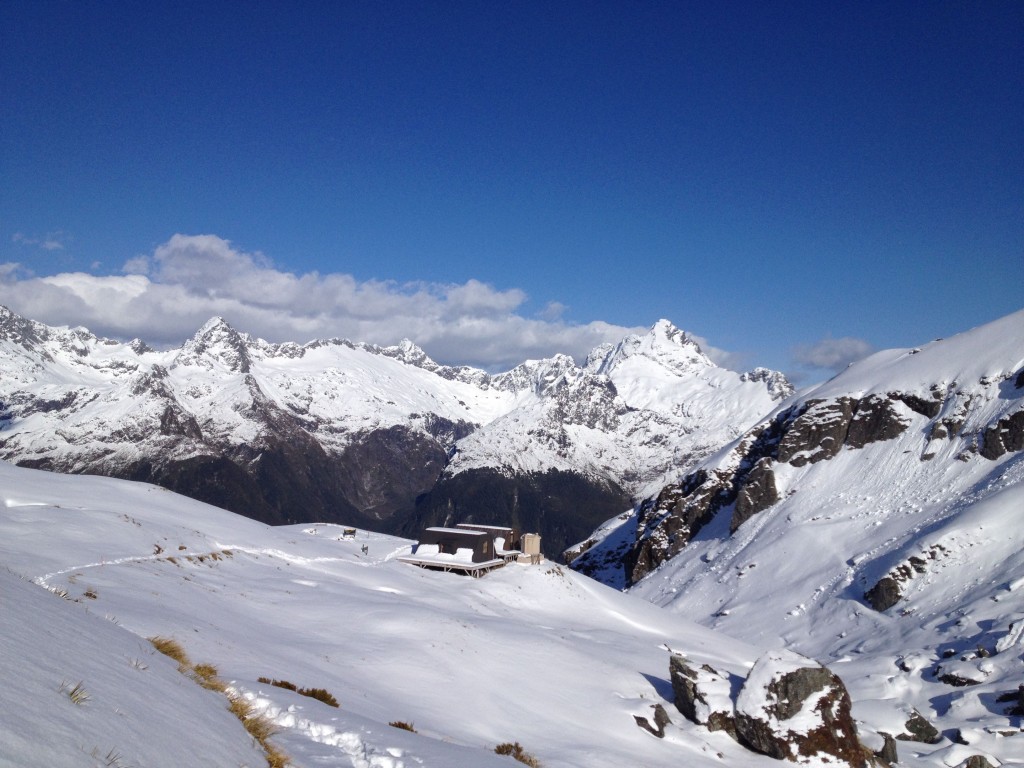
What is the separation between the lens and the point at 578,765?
66.3 ft

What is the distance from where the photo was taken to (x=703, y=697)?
96.6 feet

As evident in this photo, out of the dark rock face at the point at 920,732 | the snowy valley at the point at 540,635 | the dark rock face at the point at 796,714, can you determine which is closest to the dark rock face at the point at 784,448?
the snowy valley at the point at 540,635

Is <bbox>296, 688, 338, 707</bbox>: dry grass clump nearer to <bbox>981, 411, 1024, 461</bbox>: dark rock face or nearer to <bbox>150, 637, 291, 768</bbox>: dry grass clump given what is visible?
<bbox>150, 637, 291, 768</bbox>: dry grass clump

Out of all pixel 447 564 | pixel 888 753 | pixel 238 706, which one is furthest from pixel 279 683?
pixel 447 564

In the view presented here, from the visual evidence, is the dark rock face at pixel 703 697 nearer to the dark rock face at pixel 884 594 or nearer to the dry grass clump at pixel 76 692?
the dry grass clump at pixel 76 692

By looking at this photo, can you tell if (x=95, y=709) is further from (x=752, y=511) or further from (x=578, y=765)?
(x=752, y=511)

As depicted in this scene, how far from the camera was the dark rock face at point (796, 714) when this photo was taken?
2753 cm

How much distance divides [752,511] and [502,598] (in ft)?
209

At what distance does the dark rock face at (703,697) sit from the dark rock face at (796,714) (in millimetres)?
632

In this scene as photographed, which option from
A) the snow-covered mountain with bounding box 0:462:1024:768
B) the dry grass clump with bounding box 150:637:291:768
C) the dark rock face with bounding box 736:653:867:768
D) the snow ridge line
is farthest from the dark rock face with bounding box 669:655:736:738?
the dry grass clump with bounding box 150:637:291:768

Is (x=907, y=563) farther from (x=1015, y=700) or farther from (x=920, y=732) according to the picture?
(x=920, y=732)

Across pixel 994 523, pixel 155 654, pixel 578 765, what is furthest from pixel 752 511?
pixel 155 654

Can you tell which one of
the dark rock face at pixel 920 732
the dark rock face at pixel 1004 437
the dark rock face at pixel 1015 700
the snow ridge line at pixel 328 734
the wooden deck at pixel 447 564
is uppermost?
the dark rock face at pixel 1004 437

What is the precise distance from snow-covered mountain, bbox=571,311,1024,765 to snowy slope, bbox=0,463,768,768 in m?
16.3
